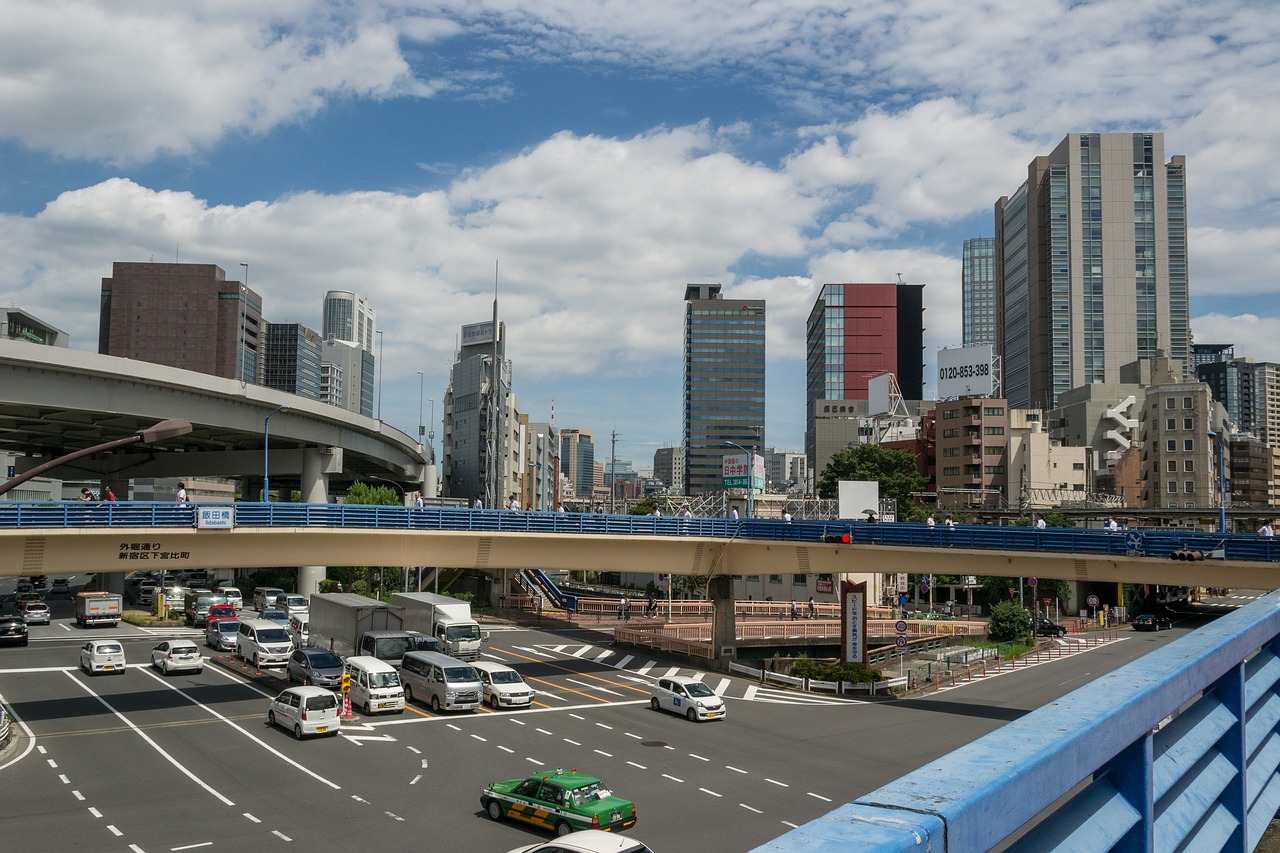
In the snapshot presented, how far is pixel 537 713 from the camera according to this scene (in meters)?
38.8

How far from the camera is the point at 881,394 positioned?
176500 mm

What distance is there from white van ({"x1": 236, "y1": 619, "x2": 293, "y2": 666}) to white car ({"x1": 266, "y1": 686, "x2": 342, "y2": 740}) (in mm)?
12722

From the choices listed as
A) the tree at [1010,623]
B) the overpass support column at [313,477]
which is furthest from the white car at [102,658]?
the tree at [1010,623]

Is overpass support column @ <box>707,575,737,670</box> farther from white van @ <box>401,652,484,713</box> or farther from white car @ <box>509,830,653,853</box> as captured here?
white car @ <box>509,830,653,853</box>

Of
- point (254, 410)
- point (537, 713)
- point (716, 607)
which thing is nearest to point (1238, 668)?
point (537, 713)

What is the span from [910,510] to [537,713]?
74306mm

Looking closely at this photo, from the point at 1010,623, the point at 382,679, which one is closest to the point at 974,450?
the point at 1010,623

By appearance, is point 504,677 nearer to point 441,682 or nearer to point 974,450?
point 441,682

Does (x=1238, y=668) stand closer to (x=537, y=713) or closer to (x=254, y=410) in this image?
(x=537, y=713)

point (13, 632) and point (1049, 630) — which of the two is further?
point (1049, 630)

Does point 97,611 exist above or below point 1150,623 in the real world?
above

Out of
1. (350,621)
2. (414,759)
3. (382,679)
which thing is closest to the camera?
(414,759)

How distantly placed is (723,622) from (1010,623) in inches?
1118

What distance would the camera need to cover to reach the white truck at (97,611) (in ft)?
211
